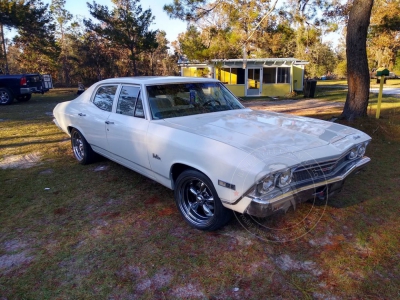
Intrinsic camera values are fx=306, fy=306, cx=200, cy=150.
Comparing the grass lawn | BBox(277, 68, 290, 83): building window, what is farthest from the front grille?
BBox(277, 68, 290, 83): building window

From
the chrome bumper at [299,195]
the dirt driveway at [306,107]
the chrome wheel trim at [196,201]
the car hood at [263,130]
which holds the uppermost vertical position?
the car hood at [263,130]

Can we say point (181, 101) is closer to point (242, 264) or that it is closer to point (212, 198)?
point (212, 198)

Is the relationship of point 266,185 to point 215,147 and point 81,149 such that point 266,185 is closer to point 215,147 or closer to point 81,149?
point 215,147

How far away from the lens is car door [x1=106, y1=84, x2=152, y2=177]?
365 cm

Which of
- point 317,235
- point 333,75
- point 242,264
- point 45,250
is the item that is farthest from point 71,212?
A: point 333,75

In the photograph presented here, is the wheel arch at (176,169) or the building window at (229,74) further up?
the building window at (229,74)

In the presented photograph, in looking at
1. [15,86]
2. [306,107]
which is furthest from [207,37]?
[15,86]

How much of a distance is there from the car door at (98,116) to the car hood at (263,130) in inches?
50.2

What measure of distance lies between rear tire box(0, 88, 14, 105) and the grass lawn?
39.2 feet

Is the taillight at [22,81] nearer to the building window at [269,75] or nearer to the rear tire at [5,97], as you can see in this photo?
the rear tire at [5,97]

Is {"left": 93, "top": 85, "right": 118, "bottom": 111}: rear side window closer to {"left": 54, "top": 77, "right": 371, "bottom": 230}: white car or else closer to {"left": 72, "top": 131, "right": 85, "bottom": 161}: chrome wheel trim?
{"left": 54, "top": 77, "right": 371, "bottom": 230}: white car

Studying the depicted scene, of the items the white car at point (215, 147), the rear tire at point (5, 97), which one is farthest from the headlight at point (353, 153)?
the rear tire at point (5, 97)

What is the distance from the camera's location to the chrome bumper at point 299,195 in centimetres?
252

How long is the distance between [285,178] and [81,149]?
4057mm
